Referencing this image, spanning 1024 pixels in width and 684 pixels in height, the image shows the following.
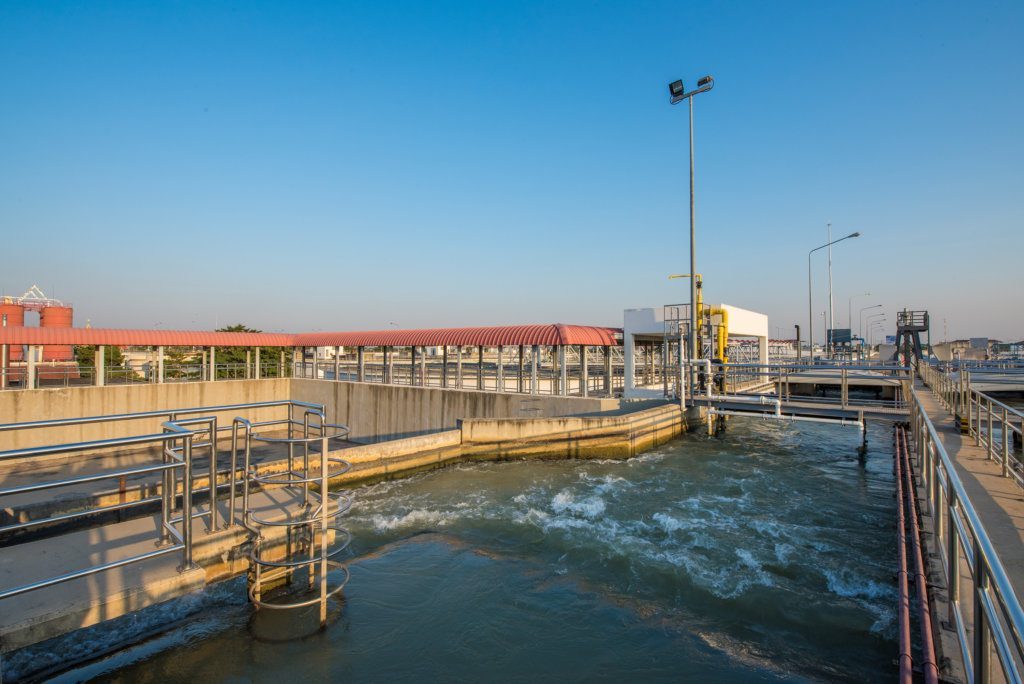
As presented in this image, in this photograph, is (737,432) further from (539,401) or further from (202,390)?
(202,390)

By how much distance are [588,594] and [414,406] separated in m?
16.9

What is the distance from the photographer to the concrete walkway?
4305 mm

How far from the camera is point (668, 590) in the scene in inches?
240

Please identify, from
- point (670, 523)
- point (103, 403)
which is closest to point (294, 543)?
point (670, 523)

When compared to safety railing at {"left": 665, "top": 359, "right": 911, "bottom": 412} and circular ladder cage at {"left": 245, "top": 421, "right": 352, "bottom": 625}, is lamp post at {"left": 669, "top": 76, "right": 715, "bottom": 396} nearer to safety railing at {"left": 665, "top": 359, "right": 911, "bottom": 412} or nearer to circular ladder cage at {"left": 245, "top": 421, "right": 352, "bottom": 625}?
safety railing at {"left": 665, "top": 359, "right": 911, "bottom": 412}

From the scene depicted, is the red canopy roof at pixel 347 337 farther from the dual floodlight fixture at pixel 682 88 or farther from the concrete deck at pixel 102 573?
the concrete deck at pixel 102 573

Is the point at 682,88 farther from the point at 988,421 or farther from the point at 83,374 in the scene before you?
the point at 83,374

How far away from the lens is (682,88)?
716 inches

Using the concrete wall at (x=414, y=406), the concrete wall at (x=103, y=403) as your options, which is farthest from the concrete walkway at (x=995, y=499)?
the concrete wall at (x=103, y=403)

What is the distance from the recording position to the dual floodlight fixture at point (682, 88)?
17119 mm

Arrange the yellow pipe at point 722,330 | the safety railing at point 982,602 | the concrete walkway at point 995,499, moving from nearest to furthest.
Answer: the safety railing at point 982,602 → the concrete walkway at point 995,499 → the yellow pipe at point 722,330

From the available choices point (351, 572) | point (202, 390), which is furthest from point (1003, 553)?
point (202, 390)

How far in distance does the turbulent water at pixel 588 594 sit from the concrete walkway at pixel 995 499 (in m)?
1.37

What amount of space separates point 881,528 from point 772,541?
7.49 ft
